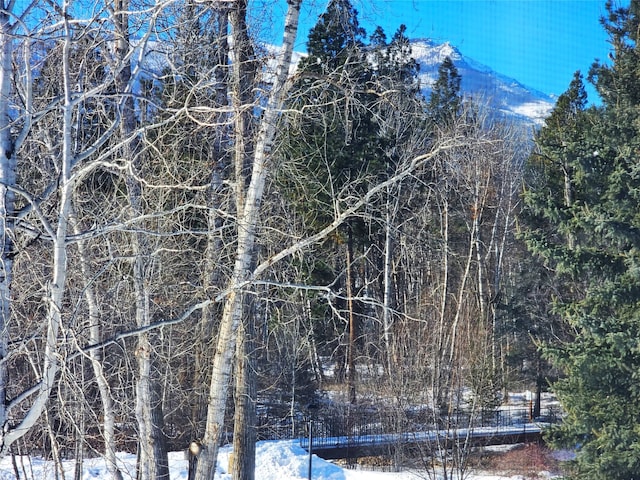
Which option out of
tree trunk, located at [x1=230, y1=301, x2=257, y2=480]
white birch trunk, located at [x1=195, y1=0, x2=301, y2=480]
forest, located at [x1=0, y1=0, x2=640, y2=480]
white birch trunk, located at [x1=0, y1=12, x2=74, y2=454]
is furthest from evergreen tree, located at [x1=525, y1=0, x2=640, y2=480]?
white birch trunk, located at [x1=0, y1=12, x2=74, y2=454]

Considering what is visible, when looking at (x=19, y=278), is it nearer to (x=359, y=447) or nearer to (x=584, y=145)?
(x=584, y=145)

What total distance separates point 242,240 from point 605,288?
8388 mm

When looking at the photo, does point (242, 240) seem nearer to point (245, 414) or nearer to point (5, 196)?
point (5, 196)

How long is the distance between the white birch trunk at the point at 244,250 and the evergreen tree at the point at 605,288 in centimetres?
766

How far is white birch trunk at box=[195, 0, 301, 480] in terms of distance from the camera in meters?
5.59

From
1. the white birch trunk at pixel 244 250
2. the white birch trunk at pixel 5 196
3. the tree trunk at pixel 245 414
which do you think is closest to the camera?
the white birch trunk at pixel 5 196

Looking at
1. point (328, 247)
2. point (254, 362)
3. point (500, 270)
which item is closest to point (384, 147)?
point (328, 247)

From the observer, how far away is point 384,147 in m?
20.7

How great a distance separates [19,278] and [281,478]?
8830 millimetres

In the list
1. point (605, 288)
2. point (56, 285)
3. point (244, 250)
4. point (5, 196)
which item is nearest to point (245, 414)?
point (244, 250)

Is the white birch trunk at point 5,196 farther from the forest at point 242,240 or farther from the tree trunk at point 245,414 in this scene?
the tree trunk at point 245,414

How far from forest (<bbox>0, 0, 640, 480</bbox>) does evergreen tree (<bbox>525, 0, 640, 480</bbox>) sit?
46 millimetres

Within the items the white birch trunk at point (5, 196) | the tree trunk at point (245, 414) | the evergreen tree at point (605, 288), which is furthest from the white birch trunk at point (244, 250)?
the evergreen tree at point (605, 288)

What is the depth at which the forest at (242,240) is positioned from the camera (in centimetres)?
443
